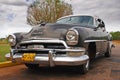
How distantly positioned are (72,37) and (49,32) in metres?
0.68

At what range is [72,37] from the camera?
6164mm

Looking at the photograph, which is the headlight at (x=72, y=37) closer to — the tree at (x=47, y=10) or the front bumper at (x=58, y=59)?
the front bumper at (x=58, y=59)

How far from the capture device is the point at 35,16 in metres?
30.2

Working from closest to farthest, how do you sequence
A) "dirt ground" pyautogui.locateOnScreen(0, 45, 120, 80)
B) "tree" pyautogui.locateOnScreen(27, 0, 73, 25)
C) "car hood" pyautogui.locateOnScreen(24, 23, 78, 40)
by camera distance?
"car hood" pyautogui.locateOnScreen(24, 23, 78, 40), "dirt ground" pyautogui.locateOnScreen(0, 45, 120, 80), "tree" pyautogui.locateOnScreen(27, 0, 73, 25)

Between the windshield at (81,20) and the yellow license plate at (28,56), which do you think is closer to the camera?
the yellow license plate at (28,56)

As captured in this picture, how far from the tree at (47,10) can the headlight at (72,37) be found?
843 inches

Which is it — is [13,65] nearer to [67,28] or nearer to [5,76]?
[5,76]

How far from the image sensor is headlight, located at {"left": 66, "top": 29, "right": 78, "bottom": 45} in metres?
6.12

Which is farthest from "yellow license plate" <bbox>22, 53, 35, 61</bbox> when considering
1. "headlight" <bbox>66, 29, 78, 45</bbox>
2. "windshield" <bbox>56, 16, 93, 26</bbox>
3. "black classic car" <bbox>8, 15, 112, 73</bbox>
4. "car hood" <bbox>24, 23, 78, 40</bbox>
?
"windshield" <bbox>56, 16, 93, 26</bbox>

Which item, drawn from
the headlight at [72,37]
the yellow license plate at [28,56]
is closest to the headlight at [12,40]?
the yellow license plate at [28,56]

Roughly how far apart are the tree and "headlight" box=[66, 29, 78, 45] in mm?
21401

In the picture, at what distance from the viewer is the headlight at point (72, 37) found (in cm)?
612

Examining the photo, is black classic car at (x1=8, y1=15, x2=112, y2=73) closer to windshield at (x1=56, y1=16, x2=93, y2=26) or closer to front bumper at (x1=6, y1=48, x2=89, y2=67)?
front bumper at (x1=6, y1=48, x2=89, y2=67)

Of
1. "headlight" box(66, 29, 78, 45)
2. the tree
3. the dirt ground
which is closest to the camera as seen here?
"headlight" box(66, 29, 78, 45)
